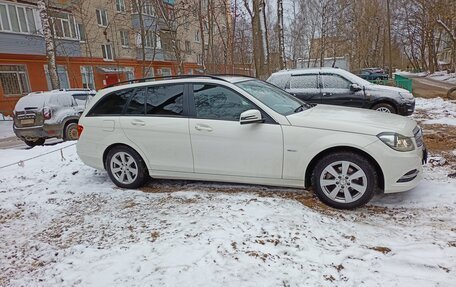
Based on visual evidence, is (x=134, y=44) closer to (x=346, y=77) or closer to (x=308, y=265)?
(x=346, y=77)

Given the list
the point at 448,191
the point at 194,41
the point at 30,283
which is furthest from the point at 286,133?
the point at 194,41

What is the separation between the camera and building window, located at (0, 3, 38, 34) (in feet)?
61.2

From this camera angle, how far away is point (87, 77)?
82.1 ft

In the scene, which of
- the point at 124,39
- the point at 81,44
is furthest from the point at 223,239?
the point at 124,39

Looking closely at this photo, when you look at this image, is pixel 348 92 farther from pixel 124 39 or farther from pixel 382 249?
pixel 124 39

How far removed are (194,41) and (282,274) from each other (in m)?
37.8

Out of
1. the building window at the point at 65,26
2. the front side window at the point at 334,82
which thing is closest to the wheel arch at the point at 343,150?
the front side window at the point at 334,82

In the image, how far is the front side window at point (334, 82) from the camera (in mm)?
9047

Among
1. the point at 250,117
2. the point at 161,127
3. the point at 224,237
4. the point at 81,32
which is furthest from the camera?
the point at 81,32

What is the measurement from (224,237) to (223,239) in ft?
0.12

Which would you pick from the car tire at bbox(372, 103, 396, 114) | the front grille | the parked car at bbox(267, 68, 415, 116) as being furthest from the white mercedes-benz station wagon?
the car tire at bbox(372, 103, 396, 114)

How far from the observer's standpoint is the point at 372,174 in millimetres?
3664

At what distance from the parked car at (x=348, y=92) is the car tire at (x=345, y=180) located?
5689 millimetres

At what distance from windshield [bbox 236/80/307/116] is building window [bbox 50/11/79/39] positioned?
69.9ft
